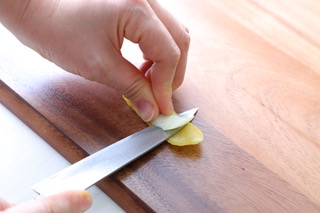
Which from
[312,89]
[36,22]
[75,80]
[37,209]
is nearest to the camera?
[37,209]

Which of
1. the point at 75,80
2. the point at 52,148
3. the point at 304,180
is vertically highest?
the point at 304,180

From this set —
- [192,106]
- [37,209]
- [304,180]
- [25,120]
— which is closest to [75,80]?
[25,120]

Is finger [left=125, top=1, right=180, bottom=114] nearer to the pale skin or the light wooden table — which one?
the pale skin

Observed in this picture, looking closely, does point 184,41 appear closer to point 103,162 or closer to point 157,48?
point 157,48

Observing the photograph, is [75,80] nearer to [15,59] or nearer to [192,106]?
[15,59]

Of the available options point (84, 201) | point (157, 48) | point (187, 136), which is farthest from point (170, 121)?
point (84, 201)

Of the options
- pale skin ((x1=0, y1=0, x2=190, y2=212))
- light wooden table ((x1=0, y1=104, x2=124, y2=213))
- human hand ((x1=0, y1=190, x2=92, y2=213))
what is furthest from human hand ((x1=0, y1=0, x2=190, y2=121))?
human hand ((x1=0, y1=190, x2=92, y2=213))
